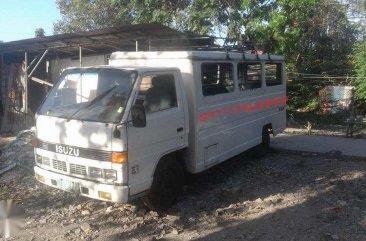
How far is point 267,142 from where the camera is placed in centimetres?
867

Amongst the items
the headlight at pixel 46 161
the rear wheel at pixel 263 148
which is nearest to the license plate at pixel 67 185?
the headlight at pixel 46 161

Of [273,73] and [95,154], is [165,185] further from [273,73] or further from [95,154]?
[273,73]

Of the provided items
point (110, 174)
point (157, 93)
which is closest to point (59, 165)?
point (110, 174)

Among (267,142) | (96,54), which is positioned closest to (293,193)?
(267,142)

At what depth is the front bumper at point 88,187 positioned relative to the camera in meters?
4.50

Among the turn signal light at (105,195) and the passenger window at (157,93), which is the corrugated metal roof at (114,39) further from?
the turn signal light at (105,195)

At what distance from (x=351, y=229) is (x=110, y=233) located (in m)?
2.80

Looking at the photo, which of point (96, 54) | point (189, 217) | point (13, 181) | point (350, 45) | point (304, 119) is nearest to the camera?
point (189, 217)

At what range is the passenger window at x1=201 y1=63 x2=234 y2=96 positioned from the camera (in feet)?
19.5

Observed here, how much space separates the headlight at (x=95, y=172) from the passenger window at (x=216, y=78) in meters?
2.04

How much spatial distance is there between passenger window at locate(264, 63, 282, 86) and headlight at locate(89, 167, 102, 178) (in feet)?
15.7

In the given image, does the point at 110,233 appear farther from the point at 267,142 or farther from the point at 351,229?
the point at 267,142

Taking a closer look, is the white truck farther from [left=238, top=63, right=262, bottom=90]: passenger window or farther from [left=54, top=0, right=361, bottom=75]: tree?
[left=54, top=0, right=361, bottom=75]: tree

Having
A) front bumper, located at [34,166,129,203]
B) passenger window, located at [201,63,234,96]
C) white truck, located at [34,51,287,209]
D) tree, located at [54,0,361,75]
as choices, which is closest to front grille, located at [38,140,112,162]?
white truck, located at [34,51,287,209]
